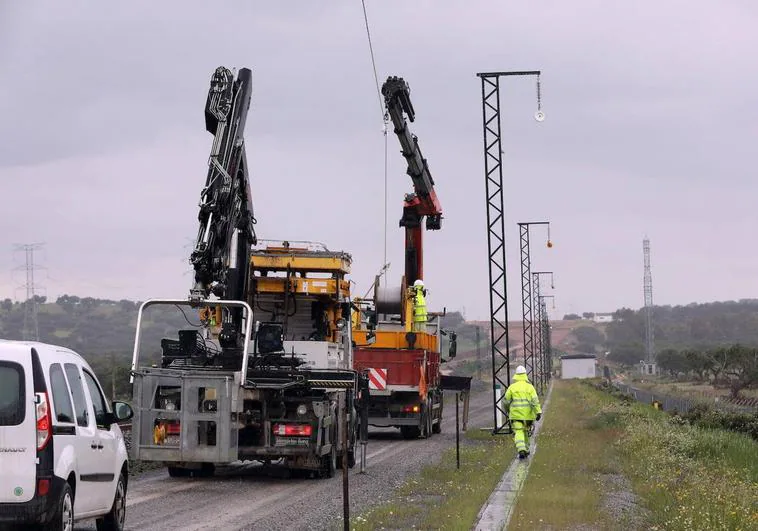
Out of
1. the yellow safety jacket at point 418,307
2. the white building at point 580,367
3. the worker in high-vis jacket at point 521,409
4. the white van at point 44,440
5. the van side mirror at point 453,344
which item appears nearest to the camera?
the white van at point 44,440

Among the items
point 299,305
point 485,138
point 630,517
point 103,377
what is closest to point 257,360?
point 299,305

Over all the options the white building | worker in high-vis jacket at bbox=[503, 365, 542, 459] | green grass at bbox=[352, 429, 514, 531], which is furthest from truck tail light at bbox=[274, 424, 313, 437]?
the white building

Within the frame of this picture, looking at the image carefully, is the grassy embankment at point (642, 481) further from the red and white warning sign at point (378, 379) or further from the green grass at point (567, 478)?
the red and white warning sign at point (378, 379)

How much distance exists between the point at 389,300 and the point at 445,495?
44.0ft

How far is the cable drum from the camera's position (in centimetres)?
2938

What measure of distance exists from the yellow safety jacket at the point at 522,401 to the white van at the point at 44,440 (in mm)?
12269

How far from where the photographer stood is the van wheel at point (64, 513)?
378 inches

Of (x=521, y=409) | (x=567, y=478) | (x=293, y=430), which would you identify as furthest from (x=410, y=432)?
(x=567, y=478)

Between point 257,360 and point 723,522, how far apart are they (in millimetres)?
8993

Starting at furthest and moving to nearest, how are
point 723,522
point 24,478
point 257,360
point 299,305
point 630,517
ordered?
1. point 299,305
2. point 257,360
3. point 630,517
4. point 723,522
5. point 24,478

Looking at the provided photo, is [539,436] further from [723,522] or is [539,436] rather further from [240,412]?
[723,522]

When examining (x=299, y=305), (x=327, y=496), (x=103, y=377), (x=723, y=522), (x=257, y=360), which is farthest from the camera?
(x=103, y=377)

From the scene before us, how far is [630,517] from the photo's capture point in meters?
13.4

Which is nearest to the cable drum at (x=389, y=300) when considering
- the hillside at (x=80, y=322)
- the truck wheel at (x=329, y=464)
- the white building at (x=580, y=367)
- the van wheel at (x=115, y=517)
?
the truck wheel at (x=329, y=464)
